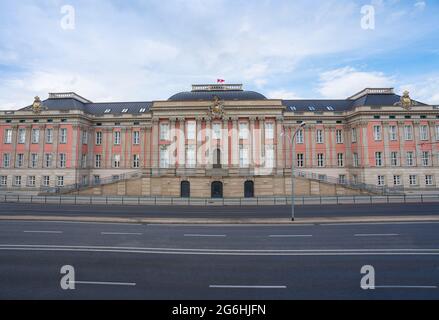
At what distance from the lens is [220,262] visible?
10266mm

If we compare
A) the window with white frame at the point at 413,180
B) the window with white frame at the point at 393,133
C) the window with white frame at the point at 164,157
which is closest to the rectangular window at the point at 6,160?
the window with white frame at the point at 164,157

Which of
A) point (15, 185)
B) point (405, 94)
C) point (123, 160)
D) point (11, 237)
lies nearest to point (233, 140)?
point (123, 160)

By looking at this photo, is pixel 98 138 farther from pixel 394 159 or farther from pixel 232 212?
pixel 394 159

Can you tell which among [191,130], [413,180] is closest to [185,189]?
[191,130]

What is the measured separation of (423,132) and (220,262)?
56356mm

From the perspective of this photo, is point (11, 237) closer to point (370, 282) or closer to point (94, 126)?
point (370, 282)

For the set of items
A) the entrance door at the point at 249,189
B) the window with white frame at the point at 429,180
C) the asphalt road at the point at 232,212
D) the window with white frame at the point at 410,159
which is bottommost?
the asphalt road at the point at 232,212

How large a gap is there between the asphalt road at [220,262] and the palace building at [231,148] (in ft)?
94.5

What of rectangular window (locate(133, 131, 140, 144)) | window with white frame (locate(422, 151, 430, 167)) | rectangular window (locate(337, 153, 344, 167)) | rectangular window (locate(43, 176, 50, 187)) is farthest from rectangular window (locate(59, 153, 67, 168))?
window with white frame (locate(422, 151, 430, 167))

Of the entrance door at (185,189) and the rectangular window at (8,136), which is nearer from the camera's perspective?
the entrance door at (185,189)

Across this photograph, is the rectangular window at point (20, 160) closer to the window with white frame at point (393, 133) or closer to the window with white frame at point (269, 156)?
the window with white frame at point (269, 156)

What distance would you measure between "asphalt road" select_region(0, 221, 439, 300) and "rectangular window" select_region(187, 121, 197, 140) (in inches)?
1291

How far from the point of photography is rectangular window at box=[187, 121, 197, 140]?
4888cm

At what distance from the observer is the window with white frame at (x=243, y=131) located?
48.8 meters
